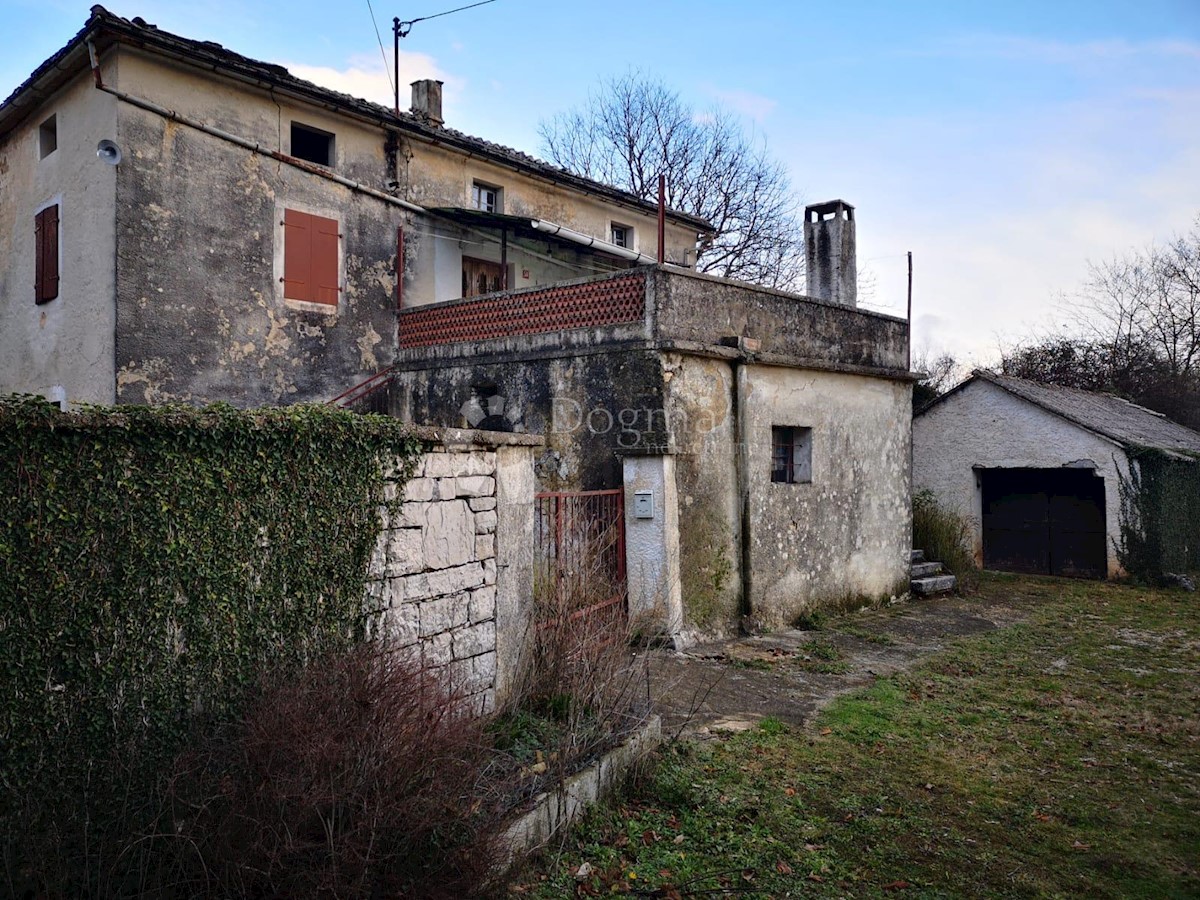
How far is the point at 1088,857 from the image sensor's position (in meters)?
4.39

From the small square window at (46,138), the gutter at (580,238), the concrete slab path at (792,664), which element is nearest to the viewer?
the concrete slab path at (792,664)

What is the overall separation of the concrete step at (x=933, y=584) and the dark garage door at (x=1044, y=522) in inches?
142

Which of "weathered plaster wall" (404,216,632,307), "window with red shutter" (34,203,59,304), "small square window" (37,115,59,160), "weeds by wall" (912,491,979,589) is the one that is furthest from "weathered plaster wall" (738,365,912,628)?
"small square window" (37,115,59,160)

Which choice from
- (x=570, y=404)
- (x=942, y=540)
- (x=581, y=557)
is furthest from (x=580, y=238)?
(x=942, y=540)

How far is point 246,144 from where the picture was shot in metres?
11.2

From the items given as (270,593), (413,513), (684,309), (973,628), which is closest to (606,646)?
(413,513)

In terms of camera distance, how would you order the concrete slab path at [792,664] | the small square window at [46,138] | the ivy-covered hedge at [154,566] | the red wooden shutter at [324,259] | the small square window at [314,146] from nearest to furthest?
1. the ivy-covered hedge at [154,566]
2. the concrete slab path at [792,664]
3. the small square window at [46,138]
4. the red wooden shutter at [324,259]
5. the small square window at [314,146]

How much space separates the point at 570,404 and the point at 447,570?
465 cm

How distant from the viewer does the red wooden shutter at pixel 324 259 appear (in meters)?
12.1

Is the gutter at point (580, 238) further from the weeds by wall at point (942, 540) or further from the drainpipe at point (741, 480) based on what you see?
the weeds by wall at point (942, 540)

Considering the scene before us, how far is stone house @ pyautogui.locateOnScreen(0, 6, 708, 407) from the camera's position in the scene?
402 inches

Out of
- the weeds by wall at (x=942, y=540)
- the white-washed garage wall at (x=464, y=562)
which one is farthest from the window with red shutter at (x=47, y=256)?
the weeds by wall at (x=942, y=540)

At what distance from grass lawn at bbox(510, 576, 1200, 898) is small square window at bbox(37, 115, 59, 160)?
1261 cm

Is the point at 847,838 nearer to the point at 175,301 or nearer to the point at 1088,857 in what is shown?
the point at 1088,857
